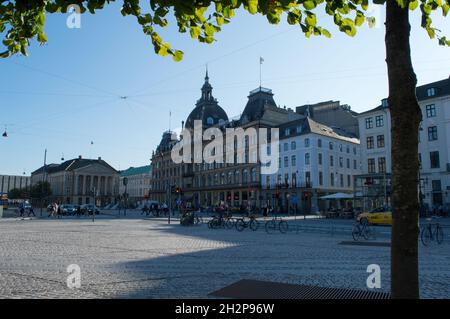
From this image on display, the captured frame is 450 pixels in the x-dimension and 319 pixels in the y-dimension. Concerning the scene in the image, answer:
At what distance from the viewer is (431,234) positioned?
17.3 m

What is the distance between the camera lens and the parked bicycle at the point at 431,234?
672 inches

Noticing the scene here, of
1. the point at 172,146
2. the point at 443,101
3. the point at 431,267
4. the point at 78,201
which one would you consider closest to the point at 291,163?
the point at 443,101

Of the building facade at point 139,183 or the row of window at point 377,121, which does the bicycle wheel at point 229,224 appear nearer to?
the row of window at point 377,121

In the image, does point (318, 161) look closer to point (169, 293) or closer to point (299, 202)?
point (299, 202)

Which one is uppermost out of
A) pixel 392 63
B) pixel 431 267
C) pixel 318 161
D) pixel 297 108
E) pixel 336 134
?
pixel 297 108

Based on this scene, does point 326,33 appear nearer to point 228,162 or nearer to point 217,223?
point 217,223

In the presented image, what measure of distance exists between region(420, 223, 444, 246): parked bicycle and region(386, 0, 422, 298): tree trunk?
51.3 feet

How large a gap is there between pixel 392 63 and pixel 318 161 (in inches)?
2424

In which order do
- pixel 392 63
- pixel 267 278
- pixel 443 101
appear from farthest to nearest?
pixel 443 101 → pixel 267 278 → pixel 392 63

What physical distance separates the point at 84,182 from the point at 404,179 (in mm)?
144415

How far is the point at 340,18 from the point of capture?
4492 millimetres

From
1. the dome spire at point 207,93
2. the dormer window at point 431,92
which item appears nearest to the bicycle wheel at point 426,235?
the dormer window at point 431,92

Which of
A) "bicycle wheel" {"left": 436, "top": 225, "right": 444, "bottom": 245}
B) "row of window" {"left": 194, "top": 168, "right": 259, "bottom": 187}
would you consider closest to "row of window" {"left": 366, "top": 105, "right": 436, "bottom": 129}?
"row of window" {"left": 194, "top": 168, "right": 259, "bottom": 187}

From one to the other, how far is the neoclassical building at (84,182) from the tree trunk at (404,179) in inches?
5402
